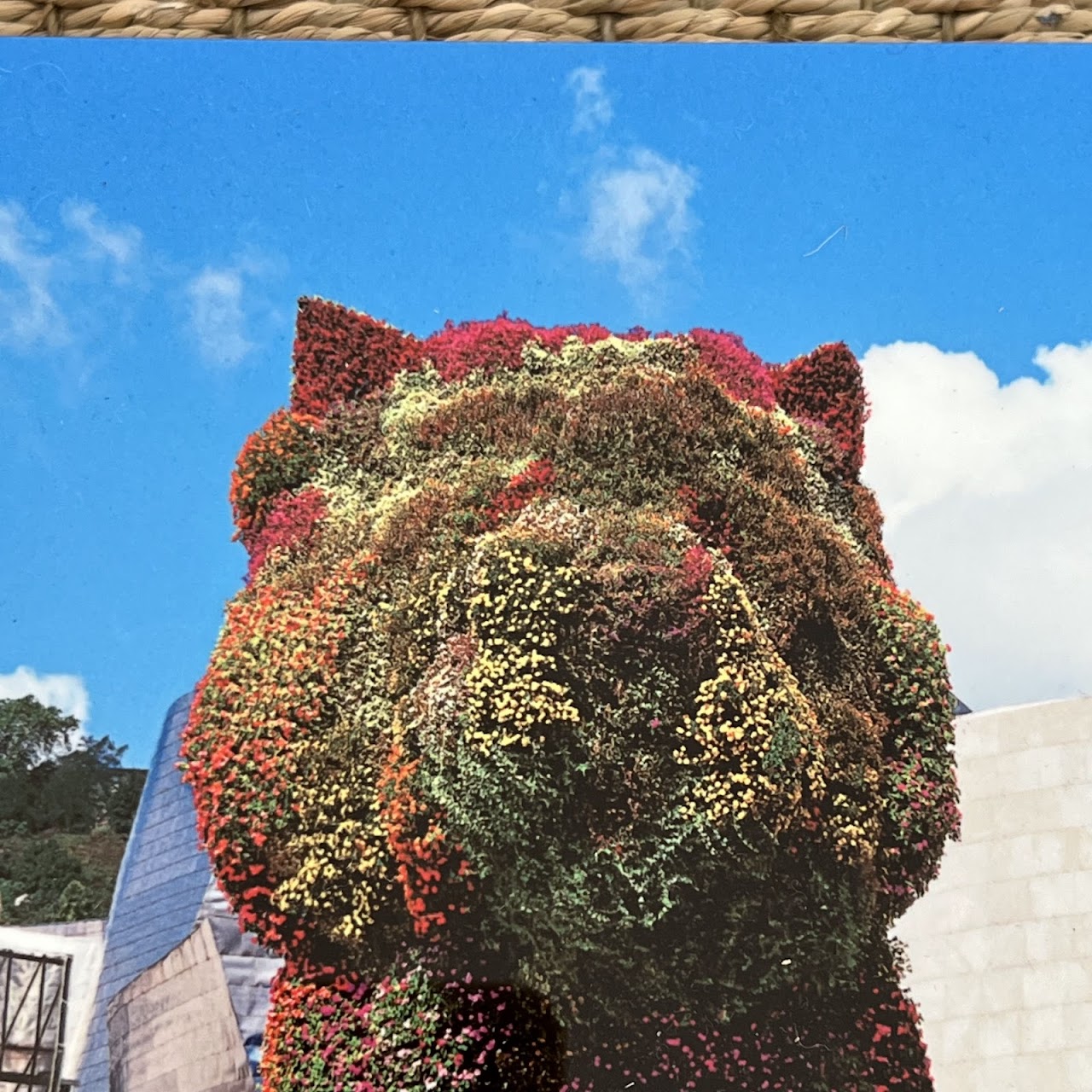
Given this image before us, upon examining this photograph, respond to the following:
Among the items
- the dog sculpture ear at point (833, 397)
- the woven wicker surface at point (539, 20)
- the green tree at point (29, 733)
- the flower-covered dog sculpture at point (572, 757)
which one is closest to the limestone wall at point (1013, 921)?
the flower-covered dog sculpture at point (572, 757)

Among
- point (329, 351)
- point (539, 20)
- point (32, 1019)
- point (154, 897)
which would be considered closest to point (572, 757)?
point (154, 897)

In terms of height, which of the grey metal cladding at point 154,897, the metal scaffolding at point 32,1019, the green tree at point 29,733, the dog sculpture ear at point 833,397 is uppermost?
the dog sculpture ear at point 833,397

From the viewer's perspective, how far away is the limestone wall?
2.40m

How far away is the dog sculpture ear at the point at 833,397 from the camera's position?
2631 millimetres

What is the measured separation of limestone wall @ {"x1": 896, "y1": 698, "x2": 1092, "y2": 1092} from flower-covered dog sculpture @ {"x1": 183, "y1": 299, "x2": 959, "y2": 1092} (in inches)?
2.0

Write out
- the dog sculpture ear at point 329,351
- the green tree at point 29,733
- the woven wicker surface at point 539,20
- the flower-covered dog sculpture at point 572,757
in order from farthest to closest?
the woven wicker surface at point 539,20
the dog sculpture ear at point 329,351
the green tree at point 29,733
the flower-covered dog sculpture at point 572,757

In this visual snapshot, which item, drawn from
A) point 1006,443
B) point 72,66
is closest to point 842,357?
point 1006,443

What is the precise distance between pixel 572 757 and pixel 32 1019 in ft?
3.32

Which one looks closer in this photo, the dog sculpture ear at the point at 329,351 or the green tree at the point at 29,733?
the green tree at the point at 29,733

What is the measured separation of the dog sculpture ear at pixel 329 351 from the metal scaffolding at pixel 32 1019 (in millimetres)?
1065

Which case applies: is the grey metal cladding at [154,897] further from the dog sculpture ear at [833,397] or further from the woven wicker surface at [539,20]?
the woven wicker surface at [539,20]

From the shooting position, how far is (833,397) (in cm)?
264

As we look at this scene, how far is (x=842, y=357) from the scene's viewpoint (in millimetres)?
2648

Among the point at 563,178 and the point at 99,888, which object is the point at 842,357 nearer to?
the point at 563,178
